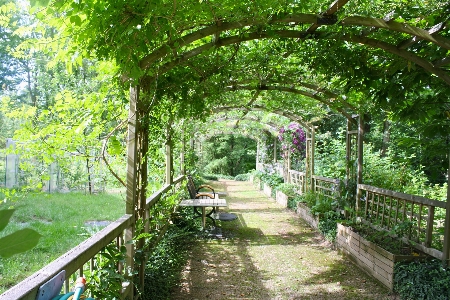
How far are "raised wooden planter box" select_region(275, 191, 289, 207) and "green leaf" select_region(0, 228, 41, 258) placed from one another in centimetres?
905

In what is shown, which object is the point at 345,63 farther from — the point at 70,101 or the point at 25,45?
the point at 25,45

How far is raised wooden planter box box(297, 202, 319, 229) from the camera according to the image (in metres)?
6.73

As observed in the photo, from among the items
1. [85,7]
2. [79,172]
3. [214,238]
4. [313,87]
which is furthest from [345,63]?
[79,172]

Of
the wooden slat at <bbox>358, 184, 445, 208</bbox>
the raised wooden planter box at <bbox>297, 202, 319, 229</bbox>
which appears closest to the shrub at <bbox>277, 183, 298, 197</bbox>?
the raised wooden planter box at <bbox>297, 202, 319, 229</bbox>

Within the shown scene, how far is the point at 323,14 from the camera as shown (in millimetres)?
2791

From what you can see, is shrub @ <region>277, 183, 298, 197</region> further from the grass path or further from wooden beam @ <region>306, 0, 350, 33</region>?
wooden beam @ <region>306, 0, 350, 33</region>

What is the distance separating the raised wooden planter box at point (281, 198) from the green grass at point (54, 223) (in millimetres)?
4101

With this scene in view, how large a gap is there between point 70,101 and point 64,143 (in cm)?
35

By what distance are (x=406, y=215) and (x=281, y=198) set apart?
5.66m

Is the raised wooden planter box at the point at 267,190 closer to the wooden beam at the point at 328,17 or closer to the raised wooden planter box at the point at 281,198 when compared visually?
the raised wooden planter box at the point at 281,198

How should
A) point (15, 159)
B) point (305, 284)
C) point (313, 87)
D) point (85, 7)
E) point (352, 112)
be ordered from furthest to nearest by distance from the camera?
point (15, 159) < point (352, 112) < point (313, 87) < point (305, 284) < point (85, 7)

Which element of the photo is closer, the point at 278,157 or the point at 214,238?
the point at 214,238

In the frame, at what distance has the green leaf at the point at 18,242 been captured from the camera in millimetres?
380

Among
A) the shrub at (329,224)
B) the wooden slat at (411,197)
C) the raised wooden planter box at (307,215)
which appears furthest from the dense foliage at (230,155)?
the wooden slat at (411,197)
